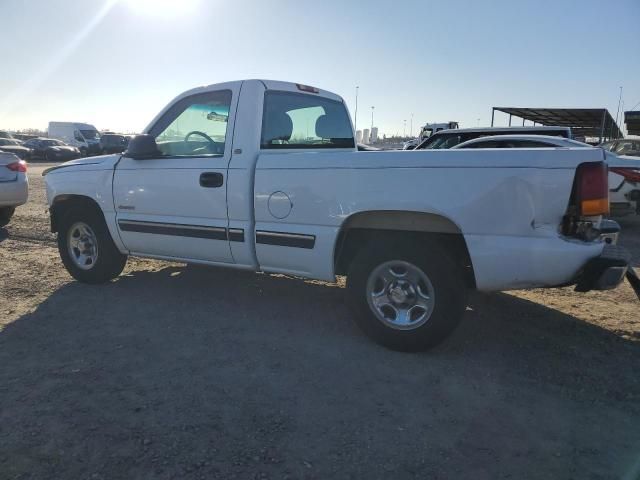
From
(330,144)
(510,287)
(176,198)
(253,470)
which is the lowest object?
(253,470)

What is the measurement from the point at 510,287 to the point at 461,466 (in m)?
1.34

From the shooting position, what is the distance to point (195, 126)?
4785 mm

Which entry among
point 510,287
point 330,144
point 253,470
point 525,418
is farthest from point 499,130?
point 253,470

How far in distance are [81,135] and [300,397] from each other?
39629mm

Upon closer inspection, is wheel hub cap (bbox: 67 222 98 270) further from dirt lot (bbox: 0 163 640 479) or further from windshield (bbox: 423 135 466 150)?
windshield (bbox: 423 135 466 150)

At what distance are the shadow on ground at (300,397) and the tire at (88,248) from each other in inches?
27.5

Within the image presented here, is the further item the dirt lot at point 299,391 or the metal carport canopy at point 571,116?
the metal carport canopy at point 571,116

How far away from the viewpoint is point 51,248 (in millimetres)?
Answer: 7250

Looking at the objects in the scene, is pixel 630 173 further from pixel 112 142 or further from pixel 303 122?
pixel 112 142

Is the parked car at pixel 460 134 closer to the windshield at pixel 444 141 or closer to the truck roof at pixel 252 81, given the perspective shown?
the windshield at pixel 444 141

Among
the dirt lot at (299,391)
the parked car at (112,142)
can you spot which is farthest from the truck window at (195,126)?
the dirt lot at (299,391)

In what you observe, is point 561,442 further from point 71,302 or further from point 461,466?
point 71,302

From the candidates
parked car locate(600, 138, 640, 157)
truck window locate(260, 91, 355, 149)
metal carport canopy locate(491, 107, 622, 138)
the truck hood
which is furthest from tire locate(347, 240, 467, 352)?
metal carport canopy locate(491, 107, 622, 138)

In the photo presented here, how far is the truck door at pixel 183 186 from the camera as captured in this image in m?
4.43
